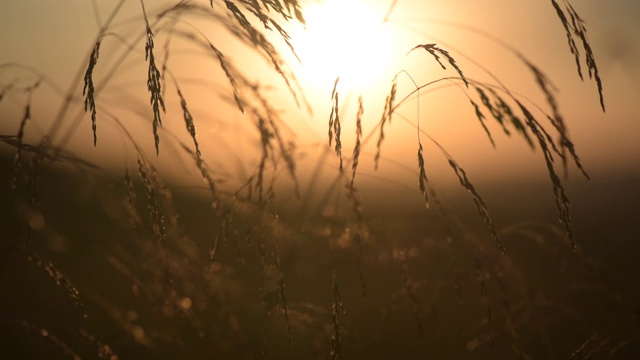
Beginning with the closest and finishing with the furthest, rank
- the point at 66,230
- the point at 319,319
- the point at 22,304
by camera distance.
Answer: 1. the point at 319,319
2. the point at 22,304
3. the point at 66,230

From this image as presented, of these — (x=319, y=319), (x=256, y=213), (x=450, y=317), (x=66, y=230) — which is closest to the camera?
(x=256, y=213)

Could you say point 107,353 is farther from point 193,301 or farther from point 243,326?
point 243,326

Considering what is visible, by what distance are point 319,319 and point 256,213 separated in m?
0.31

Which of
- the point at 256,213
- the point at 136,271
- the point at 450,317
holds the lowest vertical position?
the point at 450,317

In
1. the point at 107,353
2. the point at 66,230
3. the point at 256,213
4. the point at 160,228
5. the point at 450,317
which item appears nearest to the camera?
the point at 107,353

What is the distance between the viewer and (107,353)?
3.84 feet

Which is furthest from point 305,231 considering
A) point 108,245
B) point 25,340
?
point 25,340

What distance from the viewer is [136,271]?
1.76 m

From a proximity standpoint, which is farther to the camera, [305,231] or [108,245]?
[108,245]

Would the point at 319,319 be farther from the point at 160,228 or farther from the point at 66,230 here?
the point at 66,230

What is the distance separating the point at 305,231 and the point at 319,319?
0.68 ft

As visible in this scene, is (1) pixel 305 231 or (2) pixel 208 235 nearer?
(1) pixel 305 231

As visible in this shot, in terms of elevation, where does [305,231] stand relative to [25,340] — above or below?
above

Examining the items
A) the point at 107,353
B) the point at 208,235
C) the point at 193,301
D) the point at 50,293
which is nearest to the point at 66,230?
the point at 50,293
